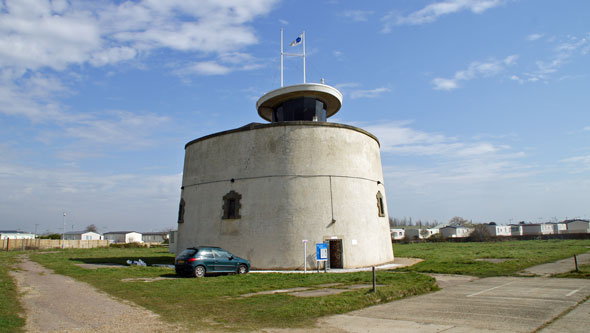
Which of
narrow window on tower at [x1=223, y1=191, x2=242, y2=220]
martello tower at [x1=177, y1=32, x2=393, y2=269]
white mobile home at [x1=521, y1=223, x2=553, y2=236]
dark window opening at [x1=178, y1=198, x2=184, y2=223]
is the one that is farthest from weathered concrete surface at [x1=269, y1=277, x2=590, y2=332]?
white mobile home at [x1=521, y1=223, x2=553, y2=236]

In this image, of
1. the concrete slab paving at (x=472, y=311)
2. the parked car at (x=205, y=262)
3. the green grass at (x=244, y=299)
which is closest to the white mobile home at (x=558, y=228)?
the concrete slab paving at (x=472, y=311)

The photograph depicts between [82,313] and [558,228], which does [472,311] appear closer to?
[82,313]

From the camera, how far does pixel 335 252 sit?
66.9ft

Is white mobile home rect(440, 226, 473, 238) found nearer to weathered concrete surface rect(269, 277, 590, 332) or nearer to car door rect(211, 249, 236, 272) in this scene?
car door rect(211, 249, 236, 272)

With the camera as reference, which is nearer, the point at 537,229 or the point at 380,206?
the point at 380,206

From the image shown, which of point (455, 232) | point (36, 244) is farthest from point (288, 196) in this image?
point (455, 232)

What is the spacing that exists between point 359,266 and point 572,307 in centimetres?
1241

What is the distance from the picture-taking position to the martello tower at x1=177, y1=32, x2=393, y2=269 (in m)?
20.0

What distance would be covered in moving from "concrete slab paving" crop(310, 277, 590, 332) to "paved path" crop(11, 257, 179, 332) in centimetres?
369

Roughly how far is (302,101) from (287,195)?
23.8 ft

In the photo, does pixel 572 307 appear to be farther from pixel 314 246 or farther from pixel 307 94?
pixel 307 94

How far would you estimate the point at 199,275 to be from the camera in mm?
15836

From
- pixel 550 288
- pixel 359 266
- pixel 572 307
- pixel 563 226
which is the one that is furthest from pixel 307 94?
pixel 563 226

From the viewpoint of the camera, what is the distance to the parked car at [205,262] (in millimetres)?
15789
